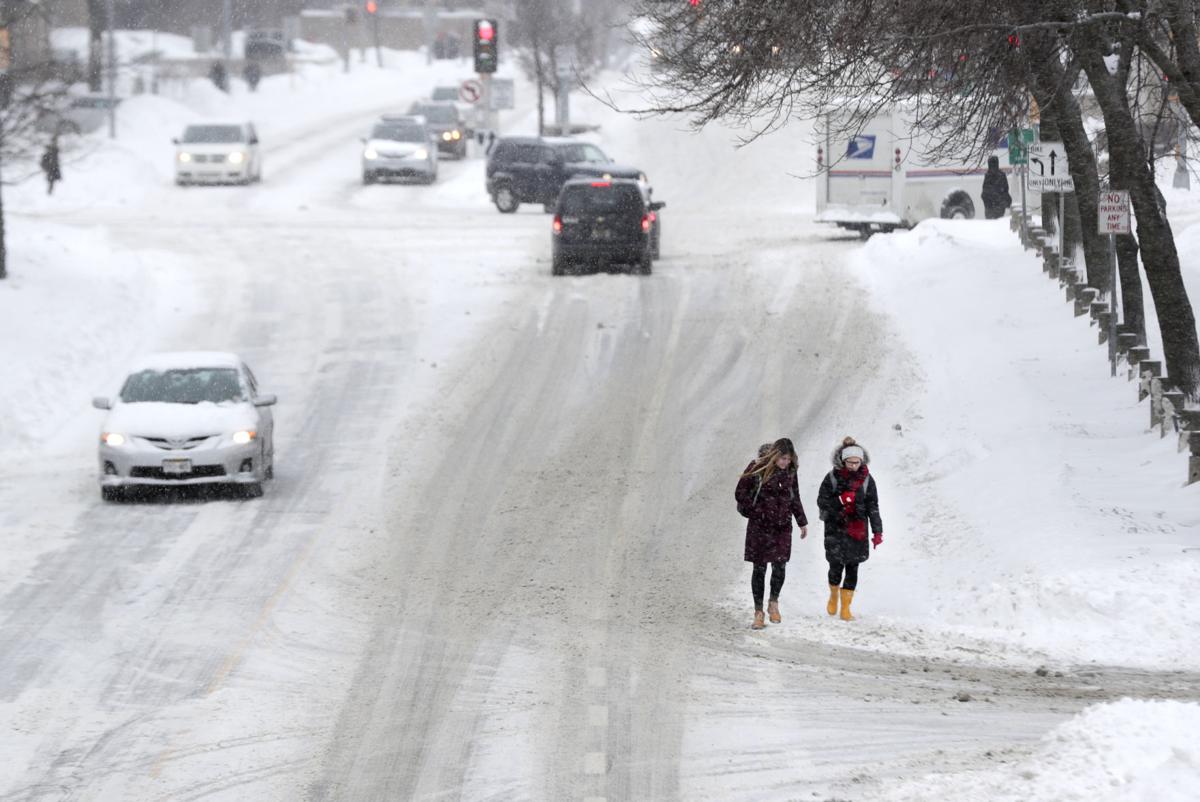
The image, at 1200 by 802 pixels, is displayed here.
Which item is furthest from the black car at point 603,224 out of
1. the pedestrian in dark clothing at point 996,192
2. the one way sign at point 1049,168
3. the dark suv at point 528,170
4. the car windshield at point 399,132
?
the car windshield at point 399,132

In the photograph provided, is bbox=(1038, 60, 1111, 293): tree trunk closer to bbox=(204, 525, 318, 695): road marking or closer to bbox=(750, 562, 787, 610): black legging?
bbox=(750, 562, 787, 610): black legging

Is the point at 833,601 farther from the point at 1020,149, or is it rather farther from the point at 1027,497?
the point at 1020,149

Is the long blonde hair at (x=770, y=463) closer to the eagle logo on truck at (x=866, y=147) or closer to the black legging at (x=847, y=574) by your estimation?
the black legging at (x=847, y=574)

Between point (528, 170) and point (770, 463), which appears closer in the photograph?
point (770, 463)

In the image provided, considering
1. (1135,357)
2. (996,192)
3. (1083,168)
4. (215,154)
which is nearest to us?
(1135,357)

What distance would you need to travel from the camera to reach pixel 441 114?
57188 mm

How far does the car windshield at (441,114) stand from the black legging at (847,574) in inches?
1753

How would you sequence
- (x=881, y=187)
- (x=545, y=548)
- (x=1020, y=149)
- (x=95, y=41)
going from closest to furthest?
(x=545, y=548) < (x=1020, y=149) < (x=881, y=187) < (x=95, y=41)

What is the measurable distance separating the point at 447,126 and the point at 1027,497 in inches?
1671

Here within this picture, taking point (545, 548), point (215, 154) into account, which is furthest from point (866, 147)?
point (545, 548)

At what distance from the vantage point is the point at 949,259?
93.2ft

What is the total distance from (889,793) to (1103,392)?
11603mm

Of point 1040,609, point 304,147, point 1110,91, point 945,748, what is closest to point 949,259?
point 1110,91

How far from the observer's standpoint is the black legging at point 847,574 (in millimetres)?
13453
